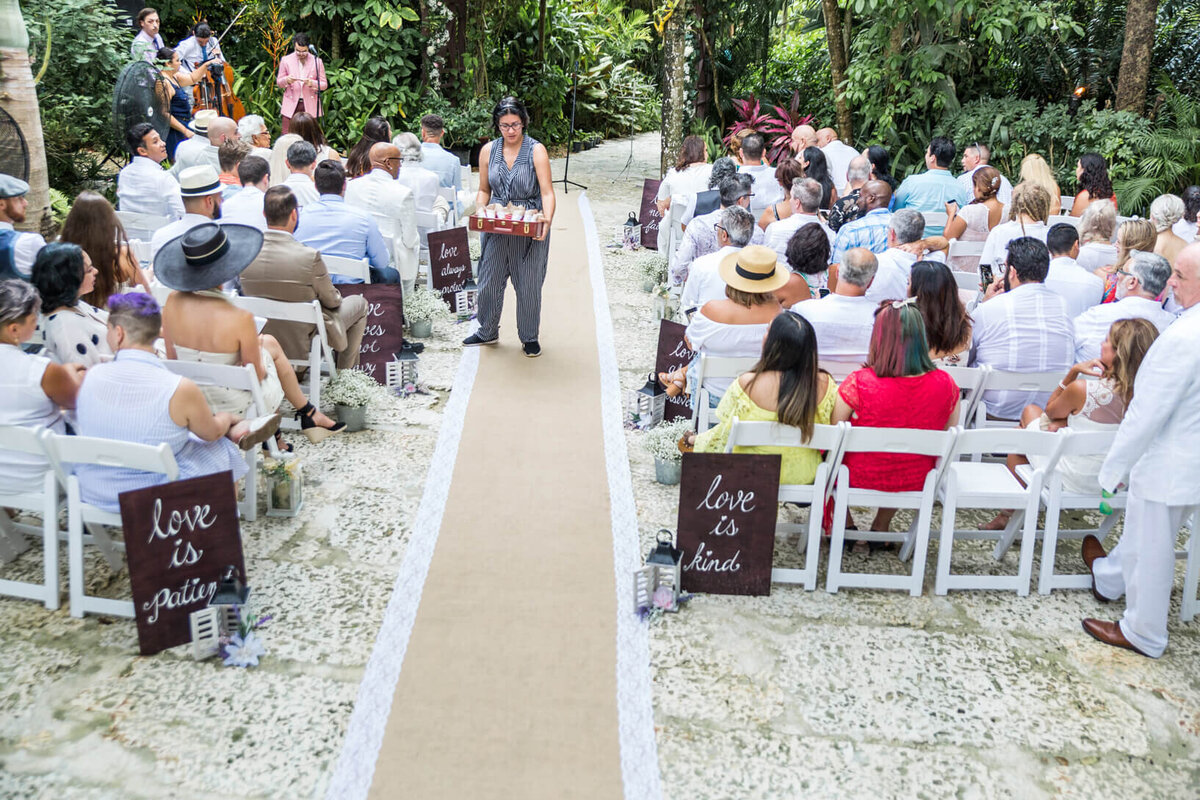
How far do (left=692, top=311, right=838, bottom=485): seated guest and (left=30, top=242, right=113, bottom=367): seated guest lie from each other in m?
2.73

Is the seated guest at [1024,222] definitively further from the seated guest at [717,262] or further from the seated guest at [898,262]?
the seated guest at [717,262]

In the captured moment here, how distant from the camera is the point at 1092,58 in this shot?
1205 cm

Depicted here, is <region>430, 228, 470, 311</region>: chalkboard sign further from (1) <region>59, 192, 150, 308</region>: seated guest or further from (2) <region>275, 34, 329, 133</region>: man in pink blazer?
(2) <region>275, 34, 329, 133</region>: man in pink blazer

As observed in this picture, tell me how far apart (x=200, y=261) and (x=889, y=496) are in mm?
3338

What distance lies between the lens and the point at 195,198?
5758mm

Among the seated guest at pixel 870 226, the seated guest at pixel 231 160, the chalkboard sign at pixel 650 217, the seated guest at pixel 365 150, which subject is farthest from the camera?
the chalkboard sign at pixel 650 217

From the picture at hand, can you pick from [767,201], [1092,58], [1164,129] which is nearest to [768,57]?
[1092,58]

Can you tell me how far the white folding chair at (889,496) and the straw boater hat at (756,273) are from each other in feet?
3.69

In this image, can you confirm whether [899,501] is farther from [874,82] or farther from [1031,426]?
[874,82]

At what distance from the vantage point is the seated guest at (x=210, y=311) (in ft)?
15.6

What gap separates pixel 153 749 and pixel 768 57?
1497 cm

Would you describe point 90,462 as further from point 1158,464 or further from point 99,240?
point 1158,464

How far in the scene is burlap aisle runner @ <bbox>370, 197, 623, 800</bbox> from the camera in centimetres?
331

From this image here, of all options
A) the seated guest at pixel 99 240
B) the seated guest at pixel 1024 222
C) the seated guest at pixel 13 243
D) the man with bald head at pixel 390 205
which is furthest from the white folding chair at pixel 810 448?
the man with bald head at pixel 390 205
